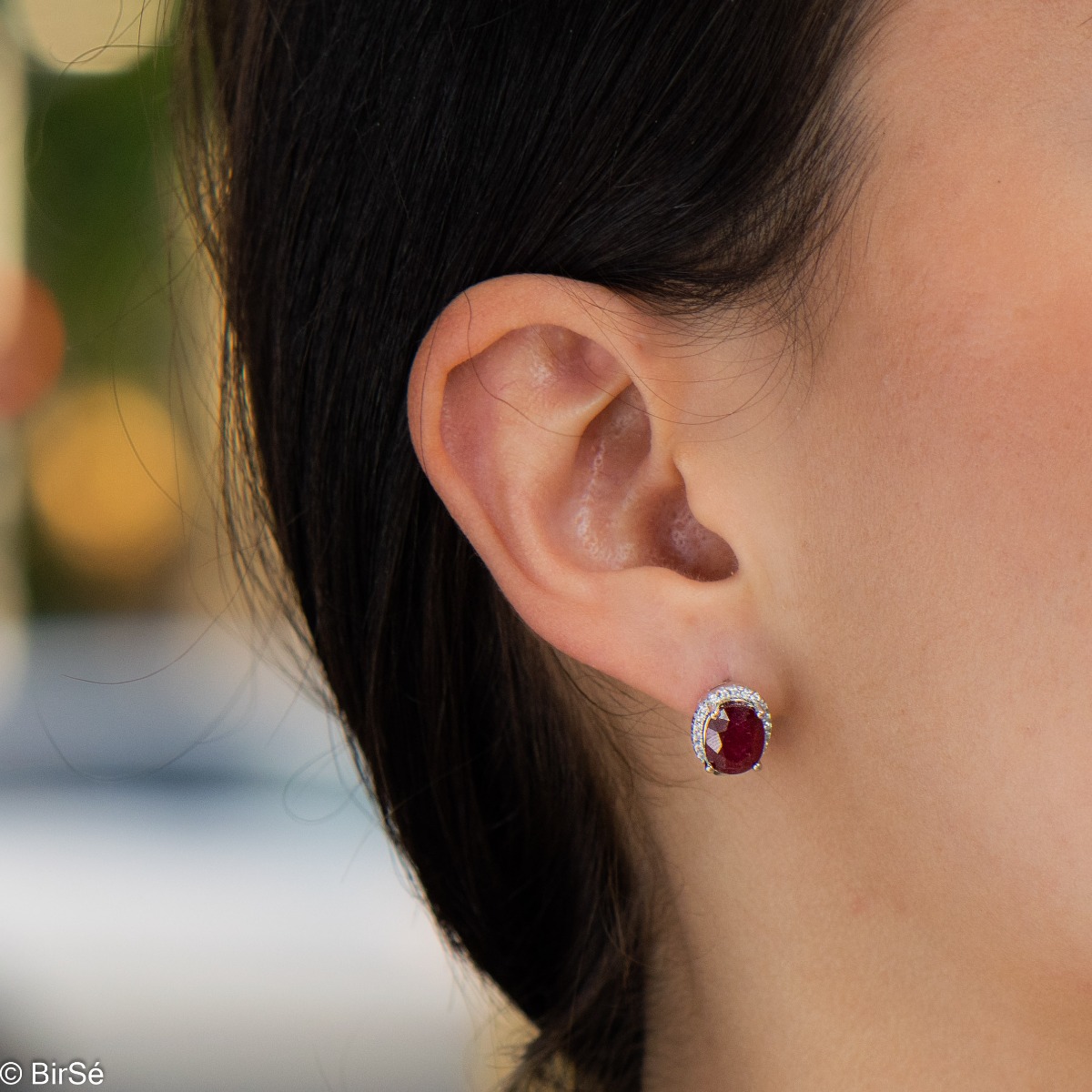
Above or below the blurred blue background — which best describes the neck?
above

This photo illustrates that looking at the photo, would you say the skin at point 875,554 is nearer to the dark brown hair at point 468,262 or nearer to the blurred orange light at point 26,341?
the dark brown hair at point 468,262

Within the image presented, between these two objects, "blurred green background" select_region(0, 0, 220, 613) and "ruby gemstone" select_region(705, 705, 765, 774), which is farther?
"blurred green background" select_region(0, 0, 220, 613)

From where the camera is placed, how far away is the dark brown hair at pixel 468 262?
875 mm

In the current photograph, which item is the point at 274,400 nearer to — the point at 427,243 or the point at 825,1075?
the point at 427,243

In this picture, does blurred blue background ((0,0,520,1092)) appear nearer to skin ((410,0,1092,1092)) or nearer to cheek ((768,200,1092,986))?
skin ((410,0,1092,1092))

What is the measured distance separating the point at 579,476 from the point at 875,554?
234 mm

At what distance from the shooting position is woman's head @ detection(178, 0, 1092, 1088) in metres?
0.80

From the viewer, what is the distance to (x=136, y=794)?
4.62 meters

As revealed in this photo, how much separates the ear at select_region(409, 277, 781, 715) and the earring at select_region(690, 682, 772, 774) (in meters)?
0.02

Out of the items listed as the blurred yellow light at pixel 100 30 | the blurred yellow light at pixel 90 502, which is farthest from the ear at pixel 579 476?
the blurred yellow light at pixel 90 502

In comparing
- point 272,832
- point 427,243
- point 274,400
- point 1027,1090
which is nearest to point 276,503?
point 274,400

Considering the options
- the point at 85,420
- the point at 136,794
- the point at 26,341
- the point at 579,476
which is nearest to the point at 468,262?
the point at 579,476

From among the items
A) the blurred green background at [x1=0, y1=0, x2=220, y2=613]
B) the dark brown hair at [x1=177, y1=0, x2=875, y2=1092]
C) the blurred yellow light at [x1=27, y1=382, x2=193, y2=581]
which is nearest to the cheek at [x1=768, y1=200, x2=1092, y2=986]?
the dark brown hair at [x1=177, y1=0, x2=875, y2=1092]

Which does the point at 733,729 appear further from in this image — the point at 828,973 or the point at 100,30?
the point at 100,30
